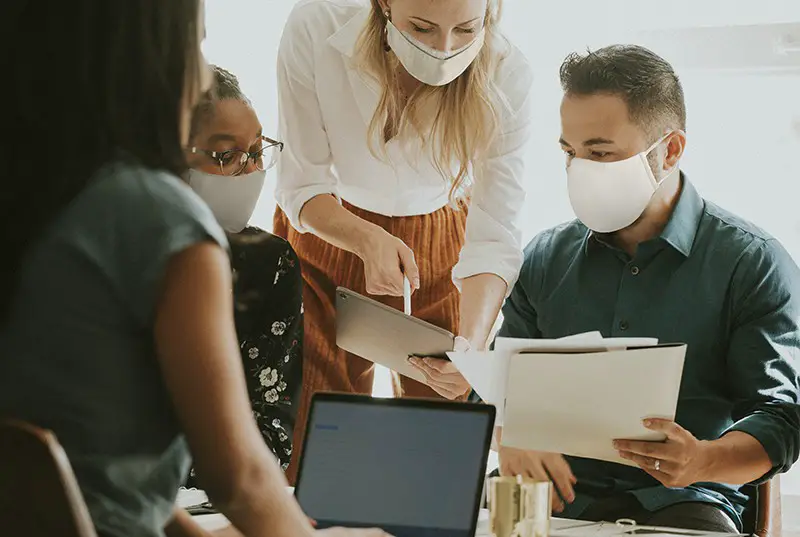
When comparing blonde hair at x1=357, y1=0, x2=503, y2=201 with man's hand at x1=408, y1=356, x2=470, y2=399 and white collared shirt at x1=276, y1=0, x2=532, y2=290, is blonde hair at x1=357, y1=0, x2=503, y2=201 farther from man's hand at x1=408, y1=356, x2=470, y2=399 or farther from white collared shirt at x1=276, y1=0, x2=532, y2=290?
man's hand at x1=408, y1=356, x2=470, y2=399

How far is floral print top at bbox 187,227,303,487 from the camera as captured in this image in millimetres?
1971

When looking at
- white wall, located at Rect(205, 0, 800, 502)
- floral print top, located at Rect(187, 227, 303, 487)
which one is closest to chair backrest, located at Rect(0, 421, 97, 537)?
floral print top, located at Rect(187, 227, 303, 487)

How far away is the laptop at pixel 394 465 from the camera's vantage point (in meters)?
1.21

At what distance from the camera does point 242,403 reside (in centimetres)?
83

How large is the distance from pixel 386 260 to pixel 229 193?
0.32m

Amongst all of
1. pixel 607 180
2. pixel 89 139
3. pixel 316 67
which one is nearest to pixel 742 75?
pixel 607 180

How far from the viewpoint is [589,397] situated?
1463mm

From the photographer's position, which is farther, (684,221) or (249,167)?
(249,167)

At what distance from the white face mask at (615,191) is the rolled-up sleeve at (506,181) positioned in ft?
0.77

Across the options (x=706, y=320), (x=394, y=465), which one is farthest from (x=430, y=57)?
(x=394, y=465)

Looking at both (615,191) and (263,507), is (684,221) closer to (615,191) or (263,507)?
(615,191)

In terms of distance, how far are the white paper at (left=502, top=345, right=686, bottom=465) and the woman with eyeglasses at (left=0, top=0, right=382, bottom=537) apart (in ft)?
2.11

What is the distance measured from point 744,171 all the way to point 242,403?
217 cm


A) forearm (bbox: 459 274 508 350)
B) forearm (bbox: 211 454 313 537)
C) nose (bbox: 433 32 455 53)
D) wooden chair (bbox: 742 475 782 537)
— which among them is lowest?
wooden chair (bbox: 742 475 782 537)
